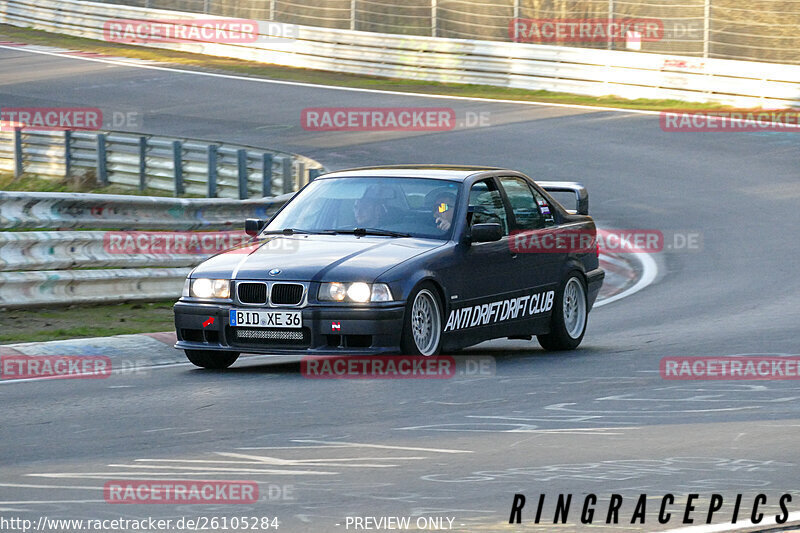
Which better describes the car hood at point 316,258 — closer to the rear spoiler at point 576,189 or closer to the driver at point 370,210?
the driver at point 370,210

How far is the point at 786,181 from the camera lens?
22719 millimetres

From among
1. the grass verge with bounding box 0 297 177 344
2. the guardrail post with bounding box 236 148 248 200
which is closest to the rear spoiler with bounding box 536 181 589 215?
the grass verge with bounding box 0 297 177 344

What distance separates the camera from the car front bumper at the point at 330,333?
980 centimetres

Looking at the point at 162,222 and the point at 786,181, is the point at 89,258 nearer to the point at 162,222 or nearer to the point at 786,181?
the point at 162,222

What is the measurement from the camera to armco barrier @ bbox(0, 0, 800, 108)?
28625mm

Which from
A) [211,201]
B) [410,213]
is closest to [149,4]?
[211,201]

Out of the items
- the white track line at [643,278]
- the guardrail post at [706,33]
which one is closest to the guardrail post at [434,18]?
the guardrail post at [706,33]

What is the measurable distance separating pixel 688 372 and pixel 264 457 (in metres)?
4.28

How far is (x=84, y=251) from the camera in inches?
542

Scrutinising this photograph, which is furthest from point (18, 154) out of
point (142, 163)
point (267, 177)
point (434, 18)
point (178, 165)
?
point (434, 18)

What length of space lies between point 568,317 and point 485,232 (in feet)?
5.98

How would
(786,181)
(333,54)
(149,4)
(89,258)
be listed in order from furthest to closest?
(149,4) < (333,54) < (786,181) < (89,258)

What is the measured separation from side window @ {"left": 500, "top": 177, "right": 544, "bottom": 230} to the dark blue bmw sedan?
0.04 ft

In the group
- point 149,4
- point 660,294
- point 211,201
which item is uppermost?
point 149,4
